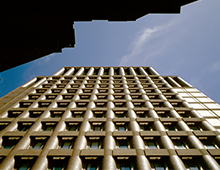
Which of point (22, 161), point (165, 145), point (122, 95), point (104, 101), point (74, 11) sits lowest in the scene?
point (22, 161)

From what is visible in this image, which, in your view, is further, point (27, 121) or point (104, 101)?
point (104, 101)

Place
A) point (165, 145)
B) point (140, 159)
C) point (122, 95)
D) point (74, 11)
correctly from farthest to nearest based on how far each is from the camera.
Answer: point (122, 95) < point (165, 145) < point (140, 159) < point (74, 11)

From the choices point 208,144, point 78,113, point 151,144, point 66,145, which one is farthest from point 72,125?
point 208,144

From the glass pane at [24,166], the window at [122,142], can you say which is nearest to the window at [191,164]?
the window at [122,142]

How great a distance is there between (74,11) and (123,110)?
13.3 m

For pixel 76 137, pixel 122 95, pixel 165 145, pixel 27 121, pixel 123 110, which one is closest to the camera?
pixel 165 145

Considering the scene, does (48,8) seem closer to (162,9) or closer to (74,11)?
(74,11)

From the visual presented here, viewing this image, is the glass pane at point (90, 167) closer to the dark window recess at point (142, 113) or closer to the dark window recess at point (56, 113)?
the dark window recess at point (56, 113)

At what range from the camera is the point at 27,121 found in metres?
14.6

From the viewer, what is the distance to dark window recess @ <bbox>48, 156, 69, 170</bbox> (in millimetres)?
10383

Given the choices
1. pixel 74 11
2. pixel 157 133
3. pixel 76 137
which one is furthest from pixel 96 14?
pixel 157 133

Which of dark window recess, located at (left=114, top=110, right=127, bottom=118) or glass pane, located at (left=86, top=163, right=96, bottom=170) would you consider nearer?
glass pane, located at (left=86, top=163, right=96, bottom=170)

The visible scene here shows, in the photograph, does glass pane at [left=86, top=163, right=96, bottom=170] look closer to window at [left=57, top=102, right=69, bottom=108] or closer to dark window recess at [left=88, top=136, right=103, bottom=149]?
dark window recess at [left=88, top=136, right=103, bottom=149]

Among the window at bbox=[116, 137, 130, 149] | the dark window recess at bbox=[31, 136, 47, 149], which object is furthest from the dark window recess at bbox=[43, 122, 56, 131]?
the window at bbox=[116, 137, 130, 149]
